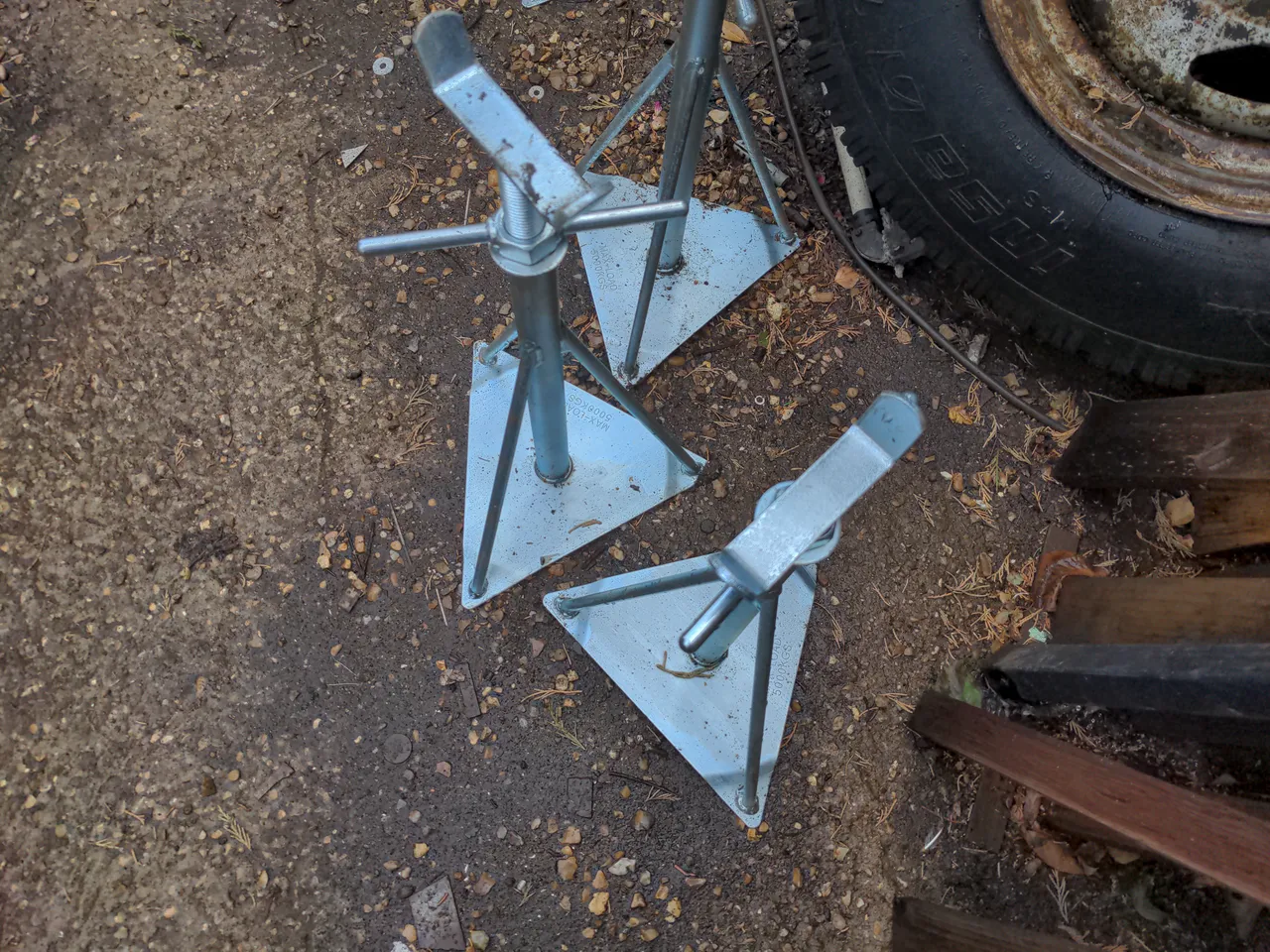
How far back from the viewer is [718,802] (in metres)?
1.81

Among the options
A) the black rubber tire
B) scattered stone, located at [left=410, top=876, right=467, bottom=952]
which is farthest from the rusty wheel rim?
scattered stone, located at [left=410, top=876, right=467, bottom=952]

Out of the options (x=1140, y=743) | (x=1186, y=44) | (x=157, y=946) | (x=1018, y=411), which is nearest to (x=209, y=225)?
(x=157, y=946)

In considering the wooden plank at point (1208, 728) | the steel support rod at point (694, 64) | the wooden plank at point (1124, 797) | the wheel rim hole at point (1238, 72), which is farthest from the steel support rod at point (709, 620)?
the wheel rim hole at point (1238, 72)

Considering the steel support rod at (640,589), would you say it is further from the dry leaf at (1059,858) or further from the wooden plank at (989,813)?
the dry leaf at (1059,858)

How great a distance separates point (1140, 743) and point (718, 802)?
2.83 ft

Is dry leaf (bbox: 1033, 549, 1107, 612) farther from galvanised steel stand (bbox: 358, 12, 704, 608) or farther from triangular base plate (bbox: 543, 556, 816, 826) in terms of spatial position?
galvanised steel stand (bbox: 358, 12, 704, 608)

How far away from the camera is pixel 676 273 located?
7.16ft

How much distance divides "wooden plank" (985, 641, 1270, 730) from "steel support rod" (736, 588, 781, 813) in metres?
0.55

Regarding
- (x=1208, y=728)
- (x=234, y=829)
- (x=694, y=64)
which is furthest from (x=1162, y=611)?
(x=234, y=829)

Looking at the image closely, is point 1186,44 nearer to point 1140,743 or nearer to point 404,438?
point 1140,743

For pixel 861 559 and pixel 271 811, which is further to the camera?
pixel 861 559

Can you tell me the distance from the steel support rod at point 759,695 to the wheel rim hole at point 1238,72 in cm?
155

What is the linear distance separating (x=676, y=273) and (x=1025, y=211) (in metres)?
0.78

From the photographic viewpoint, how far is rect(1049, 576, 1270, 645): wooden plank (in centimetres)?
153
